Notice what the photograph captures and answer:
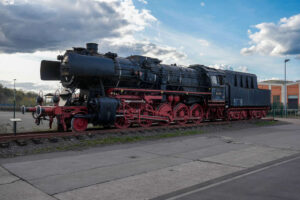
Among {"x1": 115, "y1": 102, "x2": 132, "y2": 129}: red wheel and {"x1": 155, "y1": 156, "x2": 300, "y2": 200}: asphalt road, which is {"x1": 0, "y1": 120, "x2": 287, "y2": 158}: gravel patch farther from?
{"x1": 155, "y1": 156, "x2": 300, "y2": 200}: asphalt road

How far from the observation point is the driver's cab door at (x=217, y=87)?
1834cm

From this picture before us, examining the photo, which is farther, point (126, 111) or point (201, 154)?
point (126, 111)

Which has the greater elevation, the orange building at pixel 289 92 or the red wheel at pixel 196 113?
the orange building at pixel 289 92

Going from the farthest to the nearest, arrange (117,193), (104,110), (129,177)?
(104,110), (129,177), (117,193)

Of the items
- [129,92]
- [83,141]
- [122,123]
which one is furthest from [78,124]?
[129,92]

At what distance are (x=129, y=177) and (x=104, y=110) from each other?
6.12 meters

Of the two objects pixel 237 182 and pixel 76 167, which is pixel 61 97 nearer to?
pixel 76 167

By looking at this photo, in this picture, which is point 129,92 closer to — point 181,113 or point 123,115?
point 123,115

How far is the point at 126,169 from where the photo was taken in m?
6.73

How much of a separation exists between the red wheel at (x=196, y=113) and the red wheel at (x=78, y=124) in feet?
25.1

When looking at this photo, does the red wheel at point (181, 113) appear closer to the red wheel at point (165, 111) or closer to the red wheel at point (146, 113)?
the red wheel at point (165, 111)

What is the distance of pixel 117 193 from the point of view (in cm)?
502

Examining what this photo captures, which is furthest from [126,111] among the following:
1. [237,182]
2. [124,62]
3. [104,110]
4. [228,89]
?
[228,89]

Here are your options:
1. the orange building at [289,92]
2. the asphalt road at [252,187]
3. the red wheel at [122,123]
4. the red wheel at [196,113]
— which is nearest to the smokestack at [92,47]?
the red wheel at [122,123]
